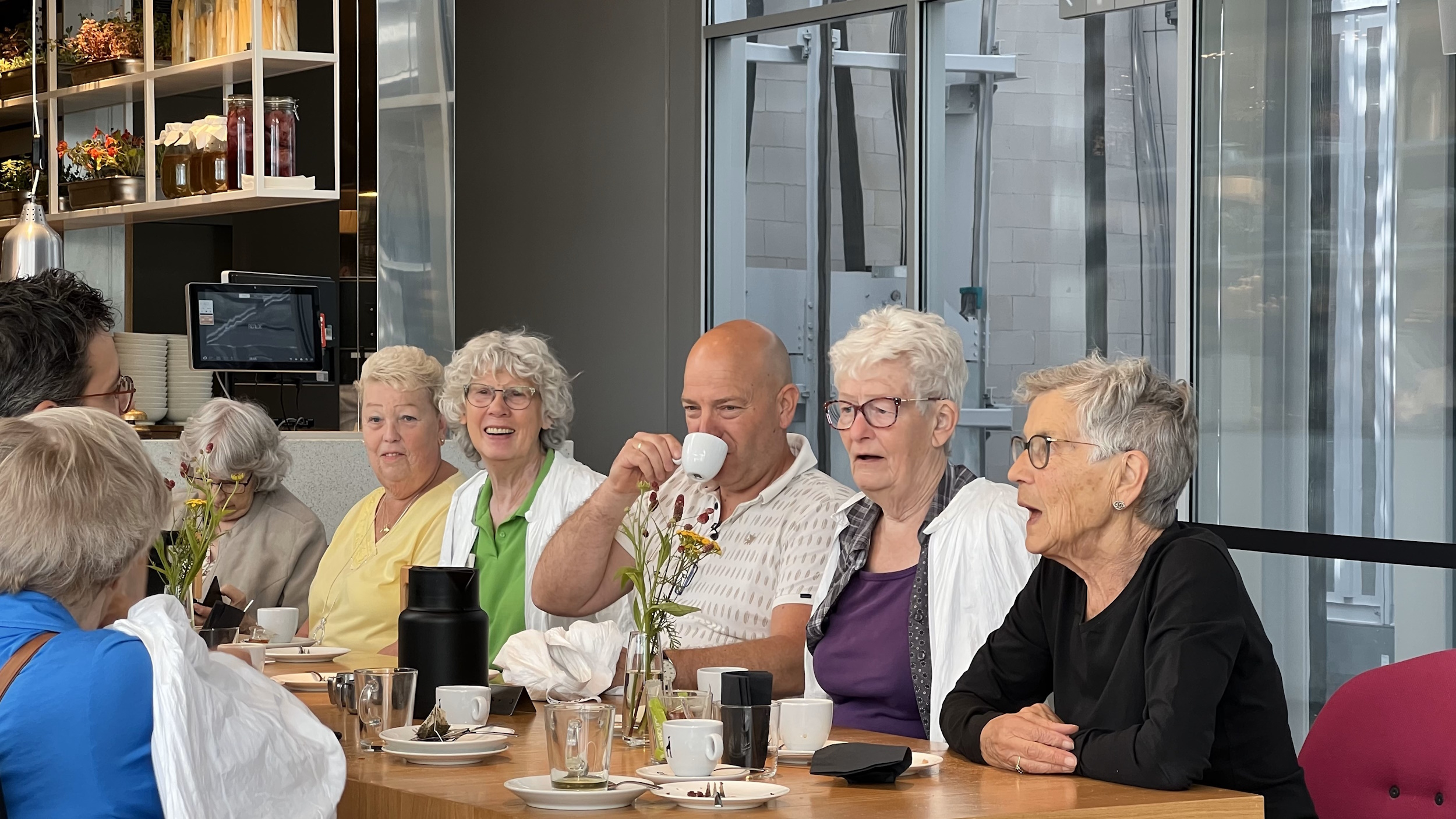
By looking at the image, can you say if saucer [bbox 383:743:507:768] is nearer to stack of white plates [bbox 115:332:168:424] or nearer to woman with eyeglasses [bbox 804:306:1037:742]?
woman with eyeglasses [bbox 804:306:1037:742]

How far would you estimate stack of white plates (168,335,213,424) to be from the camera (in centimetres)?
530

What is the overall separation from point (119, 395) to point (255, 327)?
220cm

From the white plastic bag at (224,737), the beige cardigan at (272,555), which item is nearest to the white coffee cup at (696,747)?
the white plastic bag at (224,737)

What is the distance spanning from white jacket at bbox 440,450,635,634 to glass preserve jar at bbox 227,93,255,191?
2.11m

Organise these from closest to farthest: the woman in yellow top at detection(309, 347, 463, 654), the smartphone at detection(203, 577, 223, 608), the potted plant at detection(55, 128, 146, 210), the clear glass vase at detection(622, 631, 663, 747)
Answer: the clear glass vase at detection(622, 631, 663, 747) → the smartphone at detection(203, 577, 223, 608) → the woman in yellow top at detection(309, 347, 463, 654) → the potted plant at detection(55, 128, 146, 210)

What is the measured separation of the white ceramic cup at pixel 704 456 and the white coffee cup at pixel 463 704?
0.97 metres

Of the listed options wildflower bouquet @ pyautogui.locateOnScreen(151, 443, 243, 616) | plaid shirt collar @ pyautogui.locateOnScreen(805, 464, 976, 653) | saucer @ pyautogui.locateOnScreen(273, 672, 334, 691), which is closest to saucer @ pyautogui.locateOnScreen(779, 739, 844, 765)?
plaid shirt collar @ pyautogui.locateOnScreen(805, 464, 976, 653)

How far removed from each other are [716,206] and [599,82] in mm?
834

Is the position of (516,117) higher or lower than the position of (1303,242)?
higher

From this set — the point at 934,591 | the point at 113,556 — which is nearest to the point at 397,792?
the point at 113,556

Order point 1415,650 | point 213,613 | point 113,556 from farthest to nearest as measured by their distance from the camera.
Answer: point 1415,650, point 213,613, point 113,556

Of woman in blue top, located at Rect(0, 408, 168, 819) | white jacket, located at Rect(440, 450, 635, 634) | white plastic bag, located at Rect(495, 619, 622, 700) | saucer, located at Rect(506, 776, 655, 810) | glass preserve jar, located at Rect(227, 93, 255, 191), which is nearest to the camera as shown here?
woman in blue top, located at Rect(0, 408, 168, 819)

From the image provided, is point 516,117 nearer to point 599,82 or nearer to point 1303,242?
point 599,82

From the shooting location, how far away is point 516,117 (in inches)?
293
